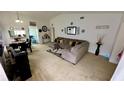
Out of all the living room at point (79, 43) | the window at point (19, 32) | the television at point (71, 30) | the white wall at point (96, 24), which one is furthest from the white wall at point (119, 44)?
the window at point (19, 32)

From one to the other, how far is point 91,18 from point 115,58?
234 centimetres

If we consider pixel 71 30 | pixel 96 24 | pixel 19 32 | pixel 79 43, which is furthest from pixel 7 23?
pixel 96 24

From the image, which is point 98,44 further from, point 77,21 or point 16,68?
point 16,68

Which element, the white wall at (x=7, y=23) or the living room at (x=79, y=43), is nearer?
the living room at (x=79, y=43)

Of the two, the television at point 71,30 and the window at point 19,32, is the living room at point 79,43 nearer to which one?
the television at point 71,30

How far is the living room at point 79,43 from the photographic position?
2.31m

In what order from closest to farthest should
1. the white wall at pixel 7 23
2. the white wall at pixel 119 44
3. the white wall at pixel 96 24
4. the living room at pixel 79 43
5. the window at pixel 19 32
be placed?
the living room at pixel 79 43
the white wall at pixel 119 44
the white wall at pixel 96 24
the white wall at pixel 7 23
the window at pixel 19 32

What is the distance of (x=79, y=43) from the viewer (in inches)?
152

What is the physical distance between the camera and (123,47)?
8.50 feet

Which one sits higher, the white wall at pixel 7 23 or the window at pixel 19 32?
the white wall at pixel 7 23

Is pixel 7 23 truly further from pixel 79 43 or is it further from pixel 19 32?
pixel 79 43

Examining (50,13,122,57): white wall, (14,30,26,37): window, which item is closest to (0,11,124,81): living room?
(50,13,122,57): white wall

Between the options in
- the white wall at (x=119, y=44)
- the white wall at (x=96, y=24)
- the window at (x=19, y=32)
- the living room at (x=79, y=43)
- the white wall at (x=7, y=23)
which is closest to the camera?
the living room at (x=79, y=43)
